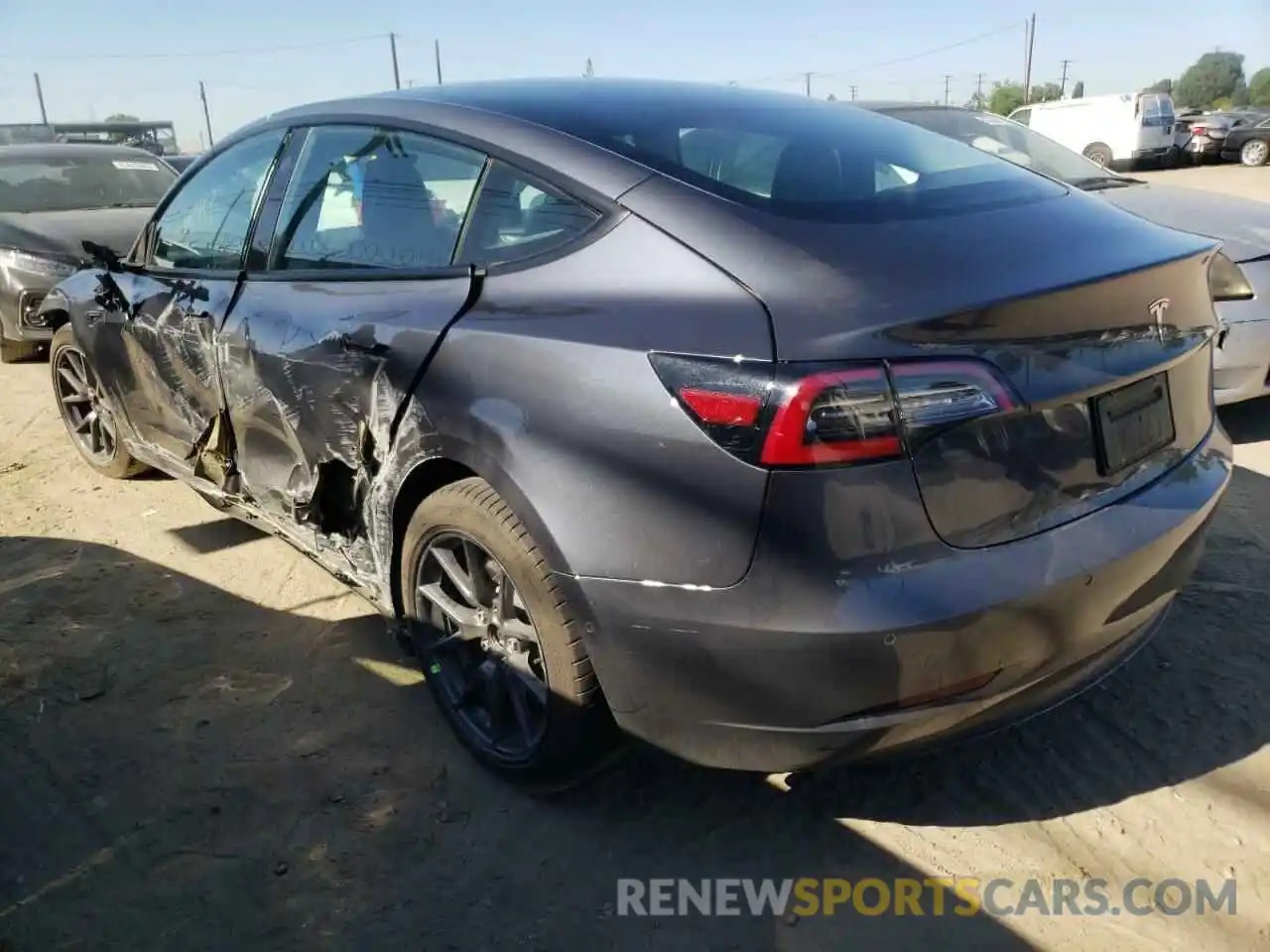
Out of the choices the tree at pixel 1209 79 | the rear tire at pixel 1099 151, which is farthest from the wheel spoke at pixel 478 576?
the tree at pixel 1209 79

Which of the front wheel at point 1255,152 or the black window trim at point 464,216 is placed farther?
the front wheel at point 1255,152

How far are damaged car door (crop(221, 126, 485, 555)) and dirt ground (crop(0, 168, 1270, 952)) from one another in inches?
23.9

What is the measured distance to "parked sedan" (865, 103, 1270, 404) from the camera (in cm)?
403

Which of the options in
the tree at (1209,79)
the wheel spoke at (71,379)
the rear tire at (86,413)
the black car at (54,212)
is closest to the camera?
the rear tire at (86,413)

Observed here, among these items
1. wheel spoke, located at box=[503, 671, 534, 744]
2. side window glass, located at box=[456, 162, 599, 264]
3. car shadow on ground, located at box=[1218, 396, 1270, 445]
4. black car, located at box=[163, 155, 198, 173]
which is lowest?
car shadow on ground, located at box=[1218, 396, 1270, 445]

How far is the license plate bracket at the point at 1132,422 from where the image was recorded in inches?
76.2

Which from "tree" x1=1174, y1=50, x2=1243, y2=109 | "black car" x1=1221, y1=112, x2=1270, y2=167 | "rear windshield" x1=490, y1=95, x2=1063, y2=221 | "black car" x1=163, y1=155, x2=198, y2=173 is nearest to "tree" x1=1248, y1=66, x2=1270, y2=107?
"tree" x1=1174, y1=50, x2=1243, y2=109

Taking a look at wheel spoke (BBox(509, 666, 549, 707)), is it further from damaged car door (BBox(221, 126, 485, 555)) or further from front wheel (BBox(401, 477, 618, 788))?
damaged car door (BBox(221, 126, 485, 555))

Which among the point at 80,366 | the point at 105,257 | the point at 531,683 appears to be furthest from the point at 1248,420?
the point at 80,366

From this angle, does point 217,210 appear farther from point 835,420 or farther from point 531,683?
point 835,420

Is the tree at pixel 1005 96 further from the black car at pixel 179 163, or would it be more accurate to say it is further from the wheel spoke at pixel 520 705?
the wheel spoke at pixel 520 705

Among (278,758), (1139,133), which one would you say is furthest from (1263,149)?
(278,758)

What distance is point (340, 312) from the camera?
257 centimetres

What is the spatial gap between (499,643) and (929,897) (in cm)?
113
